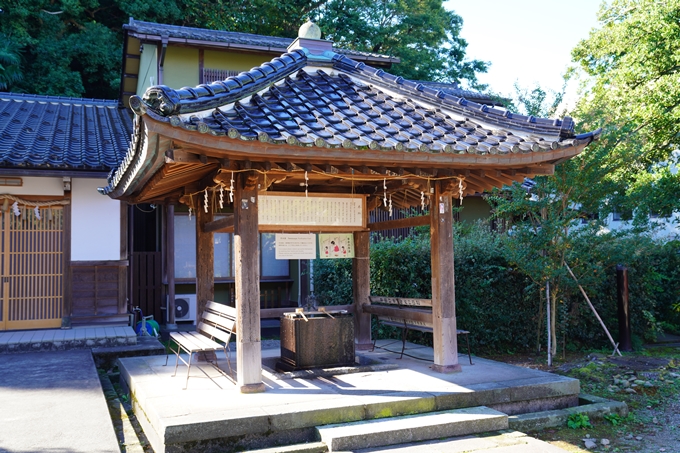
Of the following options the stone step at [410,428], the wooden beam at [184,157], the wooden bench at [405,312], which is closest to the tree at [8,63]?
the wooden bench at [405,312]

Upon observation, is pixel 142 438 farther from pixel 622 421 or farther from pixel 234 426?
pixel 622 421

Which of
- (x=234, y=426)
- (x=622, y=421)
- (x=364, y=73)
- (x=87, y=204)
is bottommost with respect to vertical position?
(x=622, y=421)

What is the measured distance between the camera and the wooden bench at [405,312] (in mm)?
7988

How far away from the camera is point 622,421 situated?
7.12 m

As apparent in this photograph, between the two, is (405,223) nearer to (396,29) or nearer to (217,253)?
(217,253)

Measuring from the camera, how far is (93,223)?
11516mm

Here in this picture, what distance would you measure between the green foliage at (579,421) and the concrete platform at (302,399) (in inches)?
10.8

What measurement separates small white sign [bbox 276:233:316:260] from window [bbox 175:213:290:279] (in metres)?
5.82

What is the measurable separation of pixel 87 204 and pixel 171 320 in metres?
3.47

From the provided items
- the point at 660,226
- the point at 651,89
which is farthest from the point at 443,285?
the point at 651,89

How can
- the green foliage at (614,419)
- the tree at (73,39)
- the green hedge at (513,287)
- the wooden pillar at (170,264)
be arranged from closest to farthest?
the green foliage at (614,419) → the green hedge at (513,287) → the wooden pillar at (170,264) → the tree at (73,39)

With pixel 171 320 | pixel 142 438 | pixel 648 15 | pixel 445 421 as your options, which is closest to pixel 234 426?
pixel 142 438

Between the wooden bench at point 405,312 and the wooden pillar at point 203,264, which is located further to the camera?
the wooden pillar at point 203,264

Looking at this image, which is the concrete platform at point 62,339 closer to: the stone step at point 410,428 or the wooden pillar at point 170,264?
the wooden pillar at point 170,264
